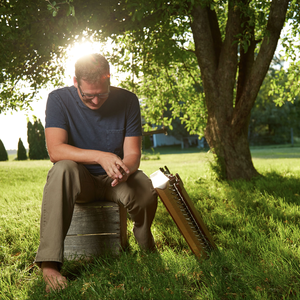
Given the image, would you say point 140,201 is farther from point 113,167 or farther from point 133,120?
point 133,120

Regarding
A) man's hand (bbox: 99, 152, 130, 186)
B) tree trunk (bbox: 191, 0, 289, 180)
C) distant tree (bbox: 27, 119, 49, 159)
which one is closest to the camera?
man's hand (bbox: 99, 152, 130, 186)

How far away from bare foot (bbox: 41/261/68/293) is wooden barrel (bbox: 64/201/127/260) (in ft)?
1.94

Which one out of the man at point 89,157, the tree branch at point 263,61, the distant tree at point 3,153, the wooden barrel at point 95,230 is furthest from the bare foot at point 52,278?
A: the distant tree at point 3,153

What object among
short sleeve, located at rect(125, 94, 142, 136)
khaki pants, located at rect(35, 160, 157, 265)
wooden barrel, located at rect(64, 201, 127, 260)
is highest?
short sleeve, located at rect(125, 94, 142, 136)

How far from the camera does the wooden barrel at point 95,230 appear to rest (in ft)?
8.72

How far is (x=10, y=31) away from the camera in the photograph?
396 centimetres

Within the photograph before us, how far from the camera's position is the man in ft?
6.97

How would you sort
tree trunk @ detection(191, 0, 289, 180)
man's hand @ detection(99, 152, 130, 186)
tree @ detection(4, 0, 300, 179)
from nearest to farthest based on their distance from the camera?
man's hand @ detection(99, 152, 130, 186), tree @ detection(4, 0, 300, 179), tree trunk @ detection(191, 0, 289, 180)

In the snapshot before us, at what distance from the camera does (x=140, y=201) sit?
2.48 meters

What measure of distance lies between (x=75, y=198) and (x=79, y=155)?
37 cm

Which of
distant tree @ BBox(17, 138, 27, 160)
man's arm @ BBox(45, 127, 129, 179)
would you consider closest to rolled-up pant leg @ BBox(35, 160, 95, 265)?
man's arm @ BBox(45, 127, 129, 179)

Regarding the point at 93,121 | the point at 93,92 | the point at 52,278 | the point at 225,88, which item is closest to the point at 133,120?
the point at 93,121

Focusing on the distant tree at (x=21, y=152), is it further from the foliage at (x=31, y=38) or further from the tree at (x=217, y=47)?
the tree at (x=217, y=47)

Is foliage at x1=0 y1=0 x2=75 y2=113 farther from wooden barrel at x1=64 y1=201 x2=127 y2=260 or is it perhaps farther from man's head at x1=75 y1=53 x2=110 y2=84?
wooden barrel at x1=64 y1=201 x2=127 y2=260
